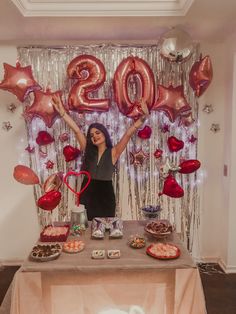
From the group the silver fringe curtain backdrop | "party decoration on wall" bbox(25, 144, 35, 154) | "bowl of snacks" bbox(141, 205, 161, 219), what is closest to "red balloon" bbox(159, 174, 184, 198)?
"bowl of snacks" bbox(141, 205, 161, 219)

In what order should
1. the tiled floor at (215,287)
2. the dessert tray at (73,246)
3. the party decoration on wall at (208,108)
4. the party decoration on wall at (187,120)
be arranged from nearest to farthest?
the dessert tray at (73,246) < the tiled floor at (215,287) < the party decoration on wall at (187,120) < the party decoration on wall at (208,108)

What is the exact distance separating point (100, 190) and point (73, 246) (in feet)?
3.82

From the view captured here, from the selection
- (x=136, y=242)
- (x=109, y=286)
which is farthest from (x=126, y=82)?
(x=109, y=286)

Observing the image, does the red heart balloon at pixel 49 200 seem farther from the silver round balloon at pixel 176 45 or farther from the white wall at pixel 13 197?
the silver round balloon at pixel 176 45

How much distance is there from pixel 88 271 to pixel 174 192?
56.4 inches

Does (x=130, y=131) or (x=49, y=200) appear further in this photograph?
(x=130, y=131)

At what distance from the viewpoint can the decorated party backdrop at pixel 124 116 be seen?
350 cm

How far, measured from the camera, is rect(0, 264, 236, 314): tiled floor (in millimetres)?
3232

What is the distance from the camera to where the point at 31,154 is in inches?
156

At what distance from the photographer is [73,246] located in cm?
241

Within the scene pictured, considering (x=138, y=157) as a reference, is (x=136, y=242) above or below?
below

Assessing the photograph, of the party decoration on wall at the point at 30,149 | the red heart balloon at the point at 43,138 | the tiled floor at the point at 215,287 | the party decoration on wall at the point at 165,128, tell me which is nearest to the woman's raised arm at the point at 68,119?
the red heart balloon at the point at 43,138

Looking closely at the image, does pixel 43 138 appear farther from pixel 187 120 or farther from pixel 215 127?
pixel 215 127

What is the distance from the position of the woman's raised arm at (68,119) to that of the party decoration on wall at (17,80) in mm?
277
